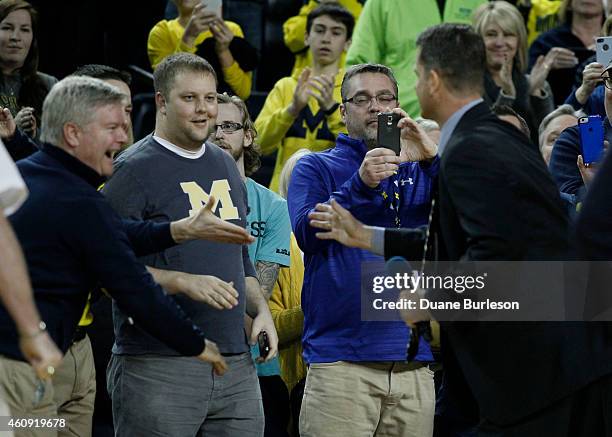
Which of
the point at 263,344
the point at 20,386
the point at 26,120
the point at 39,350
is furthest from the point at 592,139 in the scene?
the point at 39,350

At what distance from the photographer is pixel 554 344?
425 cm

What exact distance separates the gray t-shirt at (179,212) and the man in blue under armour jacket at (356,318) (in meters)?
0.39

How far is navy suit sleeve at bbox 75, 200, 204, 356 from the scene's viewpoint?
13.5ft

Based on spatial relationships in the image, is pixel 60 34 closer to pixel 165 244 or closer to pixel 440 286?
pixel 165 244

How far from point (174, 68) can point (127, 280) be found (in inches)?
52.1

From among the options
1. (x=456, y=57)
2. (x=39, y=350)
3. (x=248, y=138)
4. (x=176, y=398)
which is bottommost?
(x=176, y=398)

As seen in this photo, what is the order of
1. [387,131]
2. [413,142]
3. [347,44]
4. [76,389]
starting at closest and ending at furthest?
[387,131] → [413,142] → [76,389] → [347,44]

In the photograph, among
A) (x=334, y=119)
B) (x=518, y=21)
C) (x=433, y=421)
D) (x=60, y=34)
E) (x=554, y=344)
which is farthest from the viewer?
(x=60, y=34)

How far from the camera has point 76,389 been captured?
18.1 feet

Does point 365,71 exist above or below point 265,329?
above

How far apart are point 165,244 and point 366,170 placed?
0.97 meters

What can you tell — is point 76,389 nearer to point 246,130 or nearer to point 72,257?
point 72,257

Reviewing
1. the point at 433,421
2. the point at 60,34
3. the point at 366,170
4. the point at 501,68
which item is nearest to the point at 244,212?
the point at 366,170

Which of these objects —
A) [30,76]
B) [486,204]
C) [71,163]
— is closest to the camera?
[486,204]
